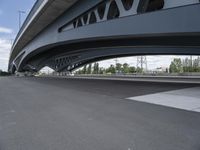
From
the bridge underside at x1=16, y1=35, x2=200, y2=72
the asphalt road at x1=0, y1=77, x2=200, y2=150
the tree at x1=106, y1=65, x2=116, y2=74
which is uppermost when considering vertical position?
the bridge underside at x1=16, y1=35, x2=200, y2=72

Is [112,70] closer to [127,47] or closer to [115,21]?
[127,47]

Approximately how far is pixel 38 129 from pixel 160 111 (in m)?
3.70

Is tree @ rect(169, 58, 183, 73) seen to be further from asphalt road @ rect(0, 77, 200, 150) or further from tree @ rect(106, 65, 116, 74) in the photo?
asphalt road @ rect(0, 77, 200, 150)

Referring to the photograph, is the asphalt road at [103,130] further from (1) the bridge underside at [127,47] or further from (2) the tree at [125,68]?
(2) the tree at [125,68]

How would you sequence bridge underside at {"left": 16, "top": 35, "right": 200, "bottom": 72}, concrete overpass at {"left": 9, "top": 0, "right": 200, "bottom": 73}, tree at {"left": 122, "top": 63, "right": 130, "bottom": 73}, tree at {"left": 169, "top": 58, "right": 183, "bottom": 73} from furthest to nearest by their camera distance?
tree at {"left": 122, "top": 63, "right": 130, "bottom": 73}
tree at {"left": 169, "top": 58, "right": 183, "bottom": 73}
bridge underside at {"left": 16, "top": 35, "right": 200, "bottom": 72}
concrete overpass at {"left": 9, "top": 0, "right": 200, "bottom": 73}

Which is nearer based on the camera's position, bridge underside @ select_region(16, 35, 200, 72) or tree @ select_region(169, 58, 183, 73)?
bridge underside @ select_region(16, 35, 200, 72)

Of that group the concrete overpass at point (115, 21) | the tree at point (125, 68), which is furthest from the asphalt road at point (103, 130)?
the tree at point (125, 68)

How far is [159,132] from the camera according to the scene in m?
4.19

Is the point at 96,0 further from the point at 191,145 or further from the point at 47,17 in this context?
the point at 191,145

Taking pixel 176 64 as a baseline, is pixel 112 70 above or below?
below

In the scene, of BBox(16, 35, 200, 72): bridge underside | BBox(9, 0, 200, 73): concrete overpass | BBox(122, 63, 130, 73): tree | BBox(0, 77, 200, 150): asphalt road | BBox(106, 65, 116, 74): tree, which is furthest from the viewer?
BBox(106, 65, 116, 74): tree

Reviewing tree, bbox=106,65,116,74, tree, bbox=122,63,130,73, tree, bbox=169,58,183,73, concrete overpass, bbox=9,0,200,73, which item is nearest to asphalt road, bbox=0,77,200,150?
concrete overpass, bbox=9,0,200,73

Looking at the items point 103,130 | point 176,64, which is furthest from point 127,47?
point 176,64

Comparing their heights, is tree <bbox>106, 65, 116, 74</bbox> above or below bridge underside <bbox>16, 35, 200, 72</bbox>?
below
